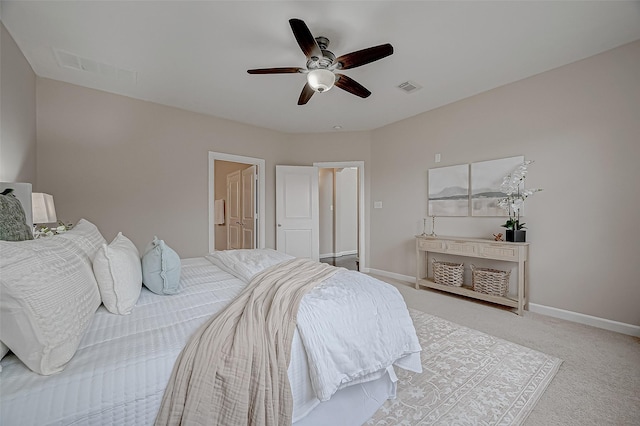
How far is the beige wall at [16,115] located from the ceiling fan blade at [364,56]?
2701 mm

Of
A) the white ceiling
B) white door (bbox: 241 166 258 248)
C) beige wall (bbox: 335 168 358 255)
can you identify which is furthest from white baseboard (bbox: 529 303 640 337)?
beige wall (bbox: 335 168 358 255)

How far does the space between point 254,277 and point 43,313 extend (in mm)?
1017

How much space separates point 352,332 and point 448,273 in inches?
106

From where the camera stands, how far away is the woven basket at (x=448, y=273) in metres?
3.47

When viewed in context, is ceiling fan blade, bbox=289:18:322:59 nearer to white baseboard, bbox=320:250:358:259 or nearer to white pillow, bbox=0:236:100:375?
white pillow, bbox=0:236:100:375

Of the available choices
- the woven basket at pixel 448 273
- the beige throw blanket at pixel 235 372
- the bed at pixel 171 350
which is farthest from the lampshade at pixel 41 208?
the woven basket at pixel 448 273

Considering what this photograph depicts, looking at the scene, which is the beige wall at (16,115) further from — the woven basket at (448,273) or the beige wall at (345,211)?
the beige wall at (345,211)

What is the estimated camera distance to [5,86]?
2.14m

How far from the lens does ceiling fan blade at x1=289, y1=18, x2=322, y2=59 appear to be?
1.74m

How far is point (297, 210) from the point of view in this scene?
4.86 m

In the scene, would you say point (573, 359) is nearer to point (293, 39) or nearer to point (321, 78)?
point (321, 78)

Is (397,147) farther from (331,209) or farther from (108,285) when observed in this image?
(108,285)

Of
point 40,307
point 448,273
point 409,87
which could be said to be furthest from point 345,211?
point 40,307

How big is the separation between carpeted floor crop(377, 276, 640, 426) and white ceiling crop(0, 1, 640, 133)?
2.66 metres
